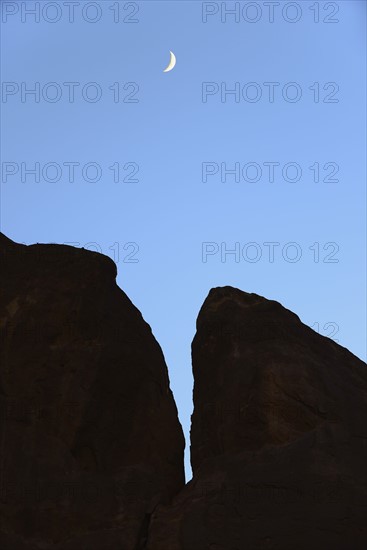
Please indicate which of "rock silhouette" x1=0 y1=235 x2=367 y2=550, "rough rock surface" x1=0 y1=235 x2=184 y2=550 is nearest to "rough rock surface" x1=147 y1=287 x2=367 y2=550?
"rock silhouette" x1=0 y1=235 x2=367 y2=550

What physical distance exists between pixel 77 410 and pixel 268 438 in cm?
314

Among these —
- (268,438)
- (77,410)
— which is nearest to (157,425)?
(77,410)

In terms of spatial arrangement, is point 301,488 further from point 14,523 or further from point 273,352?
point 14,523

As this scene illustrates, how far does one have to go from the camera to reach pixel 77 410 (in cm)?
1412

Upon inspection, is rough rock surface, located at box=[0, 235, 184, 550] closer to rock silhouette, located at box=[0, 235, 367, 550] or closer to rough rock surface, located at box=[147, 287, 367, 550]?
rock silhouette, located at box=[0, 235, 367, 550]

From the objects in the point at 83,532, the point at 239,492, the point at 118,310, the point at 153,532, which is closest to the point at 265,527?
the point at 239,492

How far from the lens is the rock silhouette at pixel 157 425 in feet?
42.6

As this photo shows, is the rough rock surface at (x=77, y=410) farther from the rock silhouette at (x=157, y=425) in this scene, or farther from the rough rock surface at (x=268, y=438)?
the rough rock surface at (x=268, y=438)

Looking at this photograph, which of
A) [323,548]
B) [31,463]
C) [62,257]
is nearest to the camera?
[323,548]

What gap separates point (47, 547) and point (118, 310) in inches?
170

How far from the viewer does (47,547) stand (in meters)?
12.9

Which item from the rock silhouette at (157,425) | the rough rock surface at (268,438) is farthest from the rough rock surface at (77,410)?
the rough rock surface at (268,438)

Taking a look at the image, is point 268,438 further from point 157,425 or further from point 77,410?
point 77,410

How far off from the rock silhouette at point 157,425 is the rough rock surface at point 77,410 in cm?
2
